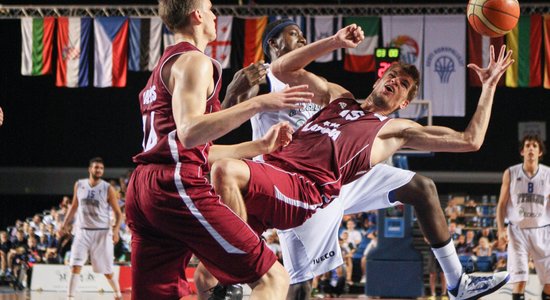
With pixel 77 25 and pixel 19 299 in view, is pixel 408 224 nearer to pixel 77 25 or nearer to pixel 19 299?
pixel 19 299

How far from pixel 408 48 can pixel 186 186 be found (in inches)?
541

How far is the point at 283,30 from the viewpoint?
20.3ft

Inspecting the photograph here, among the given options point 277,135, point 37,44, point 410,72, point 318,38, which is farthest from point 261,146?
point 37,44

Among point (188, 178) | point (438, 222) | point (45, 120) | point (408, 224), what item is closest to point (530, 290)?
point (408, 224)

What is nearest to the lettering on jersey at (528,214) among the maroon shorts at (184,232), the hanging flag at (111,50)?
the maroon shorts at (184,232)

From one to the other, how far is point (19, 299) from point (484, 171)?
15238 millimetres

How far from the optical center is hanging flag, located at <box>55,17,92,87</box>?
55.4 ft

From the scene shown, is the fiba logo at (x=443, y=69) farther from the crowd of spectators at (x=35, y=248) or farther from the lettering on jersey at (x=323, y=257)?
the lettering on jersey at (x=323, y=257)

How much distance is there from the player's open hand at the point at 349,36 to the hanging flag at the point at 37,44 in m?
13.5

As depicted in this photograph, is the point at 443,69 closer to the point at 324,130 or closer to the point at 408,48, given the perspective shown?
the point at 408,48

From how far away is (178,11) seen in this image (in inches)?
147

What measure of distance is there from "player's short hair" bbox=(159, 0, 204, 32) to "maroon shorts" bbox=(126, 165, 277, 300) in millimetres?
700

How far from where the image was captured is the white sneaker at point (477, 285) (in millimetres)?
5504

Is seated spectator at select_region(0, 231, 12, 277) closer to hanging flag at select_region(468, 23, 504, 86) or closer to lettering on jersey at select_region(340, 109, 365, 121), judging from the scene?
hanging flag at select_region(468, 23, 504, 86)
